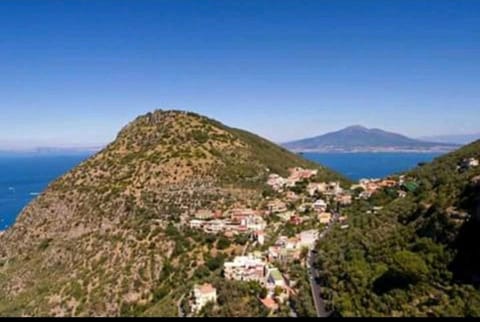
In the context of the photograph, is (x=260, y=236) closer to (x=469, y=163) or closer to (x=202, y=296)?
(x=202, y=296)

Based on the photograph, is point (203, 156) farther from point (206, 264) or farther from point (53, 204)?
point (206, 264)

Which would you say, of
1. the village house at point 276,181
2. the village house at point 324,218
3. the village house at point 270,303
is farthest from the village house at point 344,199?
the village house at point 270,303

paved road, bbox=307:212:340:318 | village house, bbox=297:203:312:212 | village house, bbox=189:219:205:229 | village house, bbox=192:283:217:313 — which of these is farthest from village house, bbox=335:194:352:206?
village house, bbox=192:283:217:313

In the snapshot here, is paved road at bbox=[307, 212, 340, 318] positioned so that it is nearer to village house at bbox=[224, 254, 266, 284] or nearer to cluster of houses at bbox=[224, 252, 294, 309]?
cluster of houses at bbox=[224, 252, 294, 309]

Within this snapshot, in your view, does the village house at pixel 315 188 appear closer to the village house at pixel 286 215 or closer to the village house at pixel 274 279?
the village house at pixel 286 215

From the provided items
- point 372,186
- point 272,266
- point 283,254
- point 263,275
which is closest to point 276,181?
point 372,186
